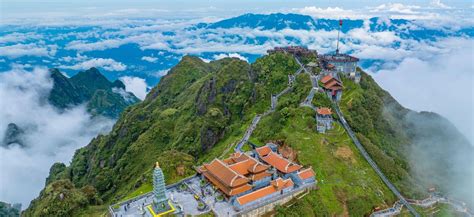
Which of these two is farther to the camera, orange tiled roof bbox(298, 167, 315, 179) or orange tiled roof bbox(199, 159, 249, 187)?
orange tiled roof bbox(298, 167, 315, 179)

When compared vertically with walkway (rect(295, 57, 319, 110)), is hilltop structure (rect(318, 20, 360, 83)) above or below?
above

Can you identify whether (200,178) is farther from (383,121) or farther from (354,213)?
(383,121)

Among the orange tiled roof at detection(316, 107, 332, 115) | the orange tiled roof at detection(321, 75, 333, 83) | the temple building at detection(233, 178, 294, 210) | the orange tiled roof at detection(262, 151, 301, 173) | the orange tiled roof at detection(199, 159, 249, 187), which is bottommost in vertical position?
the temple building at detection(233, 178, 294, 210)

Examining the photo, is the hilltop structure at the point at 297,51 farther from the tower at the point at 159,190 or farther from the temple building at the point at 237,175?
the tower at the point at 159,190

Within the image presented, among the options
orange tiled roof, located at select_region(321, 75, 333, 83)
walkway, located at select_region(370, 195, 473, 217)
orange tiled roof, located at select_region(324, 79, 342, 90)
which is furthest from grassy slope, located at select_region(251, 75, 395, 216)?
orange tiled roof, located at select_region(321, 75, 333, 83)

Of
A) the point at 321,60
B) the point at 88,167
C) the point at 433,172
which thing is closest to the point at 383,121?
the point at 433,172

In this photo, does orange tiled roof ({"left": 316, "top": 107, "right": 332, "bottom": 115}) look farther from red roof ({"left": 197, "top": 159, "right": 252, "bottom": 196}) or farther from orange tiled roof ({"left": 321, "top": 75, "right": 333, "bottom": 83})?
red roof ({"left": 197, "top": 159, "right": 252, "bottom": 196})
